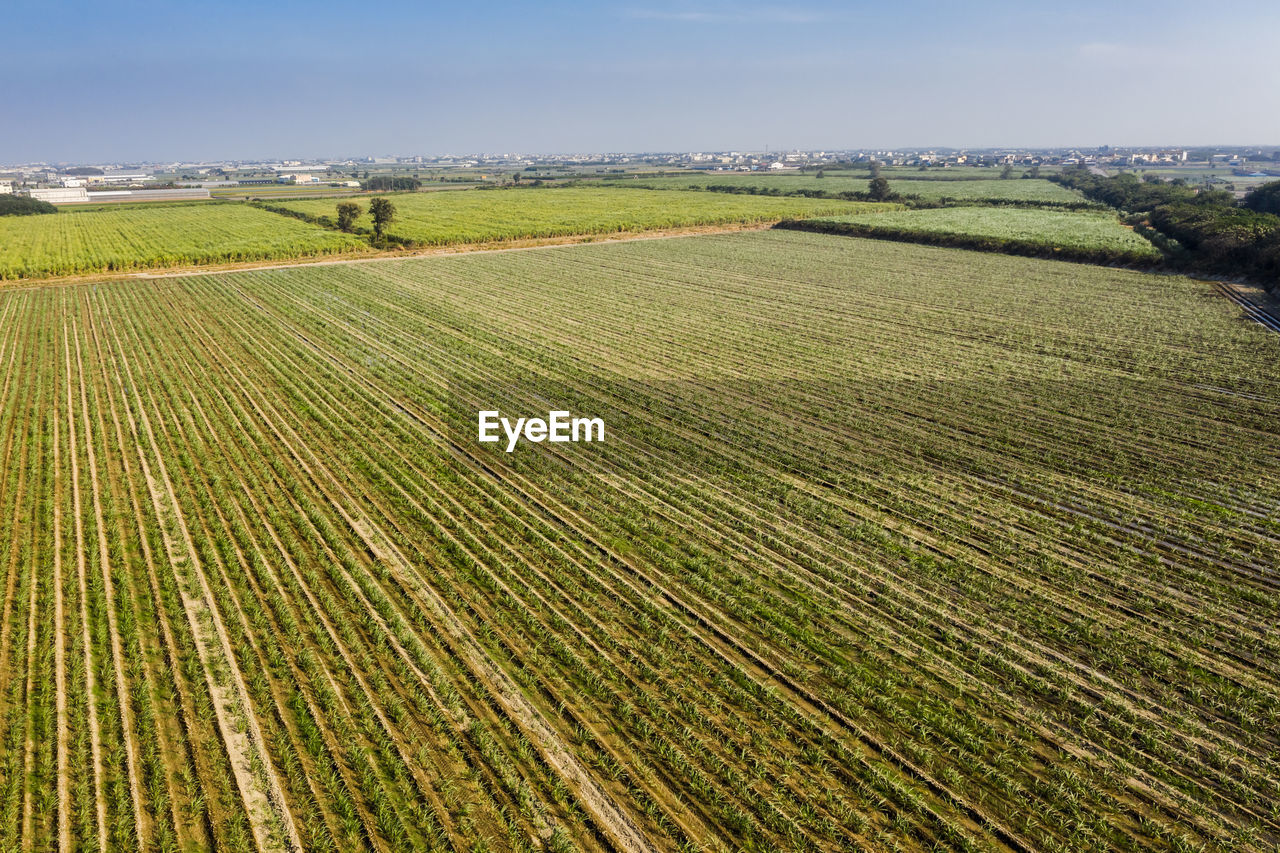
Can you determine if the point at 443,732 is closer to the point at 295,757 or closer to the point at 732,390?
the point at 295,757

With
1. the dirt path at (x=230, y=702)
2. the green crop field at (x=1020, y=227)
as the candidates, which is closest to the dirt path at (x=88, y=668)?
the dirt path at (x=230, y=702)

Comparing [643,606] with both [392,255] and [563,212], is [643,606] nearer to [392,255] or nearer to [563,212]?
[392,255]

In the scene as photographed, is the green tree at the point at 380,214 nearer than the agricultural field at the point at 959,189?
Yes

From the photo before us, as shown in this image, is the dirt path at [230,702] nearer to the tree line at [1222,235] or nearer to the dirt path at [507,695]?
the dirt path at [507,695]

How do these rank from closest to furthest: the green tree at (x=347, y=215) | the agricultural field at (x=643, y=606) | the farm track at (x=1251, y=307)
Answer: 1. the agricultural field at (x=643, y=606)
2. the farm track at (x=1251, y=307)
3. the green tree at (x=347, y=215)

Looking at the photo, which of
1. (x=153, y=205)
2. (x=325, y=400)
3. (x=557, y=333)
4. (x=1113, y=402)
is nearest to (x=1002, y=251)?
(x=1113, y=402)

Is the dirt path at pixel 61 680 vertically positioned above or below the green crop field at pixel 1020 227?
below
